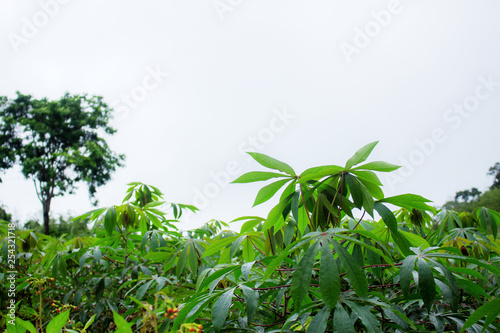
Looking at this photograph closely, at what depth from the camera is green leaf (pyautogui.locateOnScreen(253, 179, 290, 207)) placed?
0.90 metres

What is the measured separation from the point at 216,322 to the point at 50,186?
68.1 feet

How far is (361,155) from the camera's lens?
811 mm

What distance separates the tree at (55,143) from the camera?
18.1 metres

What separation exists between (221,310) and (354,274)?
0.29 meters

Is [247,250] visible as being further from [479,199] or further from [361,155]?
[479,199]

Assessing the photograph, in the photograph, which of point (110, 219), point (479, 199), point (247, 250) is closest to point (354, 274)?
point (247, 250)

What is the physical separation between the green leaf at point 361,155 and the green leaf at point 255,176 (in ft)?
0.61

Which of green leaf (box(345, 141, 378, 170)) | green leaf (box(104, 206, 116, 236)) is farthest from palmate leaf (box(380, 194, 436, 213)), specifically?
green leaf (box(104, 206, 116, 236))

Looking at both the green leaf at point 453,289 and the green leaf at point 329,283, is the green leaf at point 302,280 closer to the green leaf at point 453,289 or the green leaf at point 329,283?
the green leaf at point 329,283

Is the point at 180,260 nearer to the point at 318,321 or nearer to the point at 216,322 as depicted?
the point at 216,322

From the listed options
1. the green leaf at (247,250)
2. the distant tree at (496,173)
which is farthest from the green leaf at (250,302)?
the distant tree at (496,173)

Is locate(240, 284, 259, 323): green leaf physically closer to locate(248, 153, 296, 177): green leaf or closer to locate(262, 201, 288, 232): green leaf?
locate(262, 201, 288, 232): green leaf

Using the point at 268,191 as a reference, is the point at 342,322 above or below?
below

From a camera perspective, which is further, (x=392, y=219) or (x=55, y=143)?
(x=55, y=143)
